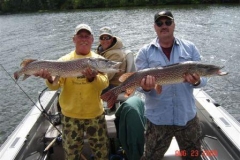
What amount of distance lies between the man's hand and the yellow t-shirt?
44 millimetres

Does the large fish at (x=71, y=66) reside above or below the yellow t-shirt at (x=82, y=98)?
above

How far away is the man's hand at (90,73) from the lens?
338 cm

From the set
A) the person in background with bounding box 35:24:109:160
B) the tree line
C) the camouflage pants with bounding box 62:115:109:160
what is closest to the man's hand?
the person in background with bounding box 35:24:109:160

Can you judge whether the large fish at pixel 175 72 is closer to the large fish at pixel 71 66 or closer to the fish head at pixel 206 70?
the fish head at pixel 206 70

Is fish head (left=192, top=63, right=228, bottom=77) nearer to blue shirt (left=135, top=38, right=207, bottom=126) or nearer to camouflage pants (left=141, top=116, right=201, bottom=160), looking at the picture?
A: blue shirt (left=135, top=38, right=207, bottom=126)

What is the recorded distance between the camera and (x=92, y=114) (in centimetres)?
345

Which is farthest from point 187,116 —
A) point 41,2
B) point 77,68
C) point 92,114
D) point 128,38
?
point 41,2

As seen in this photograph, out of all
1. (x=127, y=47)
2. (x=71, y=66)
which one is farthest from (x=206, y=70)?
(x=127, y=47)

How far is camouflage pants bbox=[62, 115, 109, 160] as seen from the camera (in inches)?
135

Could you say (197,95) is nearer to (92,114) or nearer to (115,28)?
(92,114)

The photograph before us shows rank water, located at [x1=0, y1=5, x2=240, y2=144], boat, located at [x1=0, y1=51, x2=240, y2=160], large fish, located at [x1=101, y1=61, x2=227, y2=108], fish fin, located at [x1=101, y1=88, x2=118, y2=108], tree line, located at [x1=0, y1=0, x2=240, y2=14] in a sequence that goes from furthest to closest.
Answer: tree line, located at [x1=0, y1=0, x2=240, y2=14] → water, located at [x1=0, y1=5, x2=240, y2=144] → boat, located at [x1=0, y1=51, x2=240, y2=160] → fish fin, located at [x1=101, y1=88, x2=118, y2=108] → large fish, located at [x1=101, y1=61, x2=227, y2=108]

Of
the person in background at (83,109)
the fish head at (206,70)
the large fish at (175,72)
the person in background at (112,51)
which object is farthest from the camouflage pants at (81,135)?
the person in background at (112,51)

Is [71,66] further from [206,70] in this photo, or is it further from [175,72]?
[206,70]

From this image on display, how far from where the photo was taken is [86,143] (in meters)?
4.27
